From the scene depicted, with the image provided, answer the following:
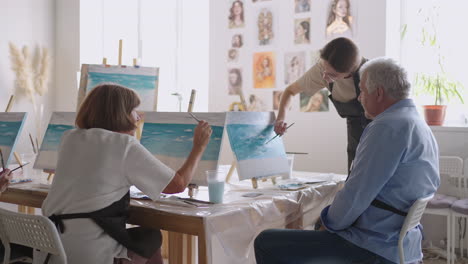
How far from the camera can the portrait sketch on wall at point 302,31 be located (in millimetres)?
4465

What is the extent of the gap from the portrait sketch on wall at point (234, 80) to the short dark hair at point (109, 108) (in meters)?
3.07

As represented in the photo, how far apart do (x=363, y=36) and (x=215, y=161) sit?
246 centimetres

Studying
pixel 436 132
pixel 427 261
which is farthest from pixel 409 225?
pixel 436 132

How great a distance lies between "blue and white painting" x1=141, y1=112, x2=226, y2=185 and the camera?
7.47 ft

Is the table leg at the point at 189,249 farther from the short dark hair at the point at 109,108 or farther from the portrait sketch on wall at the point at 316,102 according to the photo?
the portrait sketch on wall at the point at 316,102

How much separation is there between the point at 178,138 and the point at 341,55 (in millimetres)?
968

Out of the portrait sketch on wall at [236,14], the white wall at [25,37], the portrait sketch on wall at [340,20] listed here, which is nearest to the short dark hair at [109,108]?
the portrait sketch on wall at [340,20]

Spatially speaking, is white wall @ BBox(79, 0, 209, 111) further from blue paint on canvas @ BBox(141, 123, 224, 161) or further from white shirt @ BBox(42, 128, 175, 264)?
white shirt @ BBox(42, 128, 175, 264)

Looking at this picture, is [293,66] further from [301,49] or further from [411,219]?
[411,219]

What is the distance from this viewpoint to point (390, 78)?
6.09ft

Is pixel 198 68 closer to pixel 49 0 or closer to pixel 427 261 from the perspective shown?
pixel 49 0

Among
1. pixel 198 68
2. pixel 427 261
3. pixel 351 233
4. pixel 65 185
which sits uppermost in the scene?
pixel 198 68

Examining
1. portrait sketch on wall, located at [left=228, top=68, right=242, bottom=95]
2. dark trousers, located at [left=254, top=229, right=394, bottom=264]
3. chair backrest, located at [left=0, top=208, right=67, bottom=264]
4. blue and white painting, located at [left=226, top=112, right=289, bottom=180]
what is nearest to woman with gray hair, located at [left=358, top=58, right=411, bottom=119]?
dark trousers, located at [left=254, top=229, right=394, bottom=264]

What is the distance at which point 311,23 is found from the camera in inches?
175
